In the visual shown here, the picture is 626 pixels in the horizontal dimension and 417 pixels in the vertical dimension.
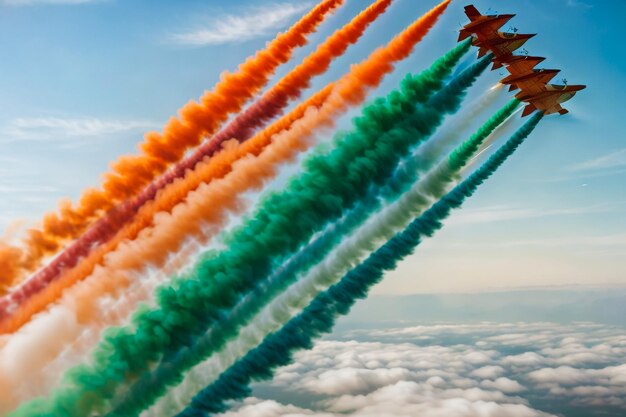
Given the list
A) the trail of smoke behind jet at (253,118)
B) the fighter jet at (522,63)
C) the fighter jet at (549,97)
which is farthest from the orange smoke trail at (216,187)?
the fighter jet at (549,97)

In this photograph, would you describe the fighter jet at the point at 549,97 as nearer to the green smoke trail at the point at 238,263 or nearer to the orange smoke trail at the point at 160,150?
the green smoke trail at the point at 238,263

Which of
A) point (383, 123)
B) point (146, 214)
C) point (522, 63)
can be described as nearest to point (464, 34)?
point (522, 63)

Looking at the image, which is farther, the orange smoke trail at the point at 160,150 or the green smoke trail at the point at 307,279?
the orange smoke trail at the point at 160,150

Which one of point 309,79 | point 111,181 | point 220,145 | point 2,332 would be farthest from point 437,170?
point 2,332

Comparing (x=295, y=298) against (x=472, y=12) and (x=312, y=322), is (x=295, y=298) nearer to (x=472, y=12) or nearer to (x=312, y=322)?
(x=312, y=322)

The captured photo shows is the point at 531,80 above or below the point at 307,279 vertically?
above

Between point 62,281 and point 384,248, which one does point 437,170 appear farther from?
point 62,281

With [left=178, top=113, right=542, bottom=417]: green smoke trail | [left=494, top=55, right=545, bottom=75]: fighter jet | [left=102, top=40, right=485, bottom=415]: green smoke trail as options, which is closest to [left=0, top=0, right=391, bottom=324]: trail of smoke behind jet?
[left=102, top=40, right=485, bottom=415]: green smoke trail
